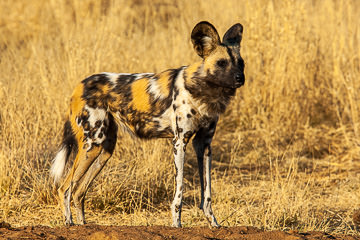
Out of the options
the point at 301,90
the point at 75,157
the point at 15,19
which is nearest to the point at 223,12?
the point at 301,90

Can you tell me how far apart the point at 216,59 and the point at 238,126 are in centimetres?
319

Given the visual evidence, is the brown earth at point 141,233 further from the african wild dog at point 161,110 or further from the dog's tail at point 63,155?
the dog's tail at point 63,155

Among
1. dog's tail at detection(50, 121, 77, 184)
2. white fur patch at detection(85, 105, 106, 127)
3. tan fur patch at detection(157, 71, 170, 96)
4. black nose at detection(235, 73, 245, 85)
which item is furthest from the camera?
dog's tail at detection(50, 121, 77, 184)

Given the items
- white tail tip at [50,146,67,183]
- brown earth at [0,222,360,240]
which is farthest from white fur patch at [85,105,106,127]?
brown earth at [0,222,360,240]

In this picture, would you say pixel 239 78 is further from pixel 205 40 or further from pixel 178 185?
pixel 178 185

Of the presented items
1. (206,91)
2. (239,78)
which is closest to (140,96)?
(206,91)

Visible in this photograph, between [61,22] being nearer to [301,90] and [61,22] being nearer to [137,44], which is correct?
[137,44]

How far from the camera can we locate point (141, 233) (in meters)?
2.85

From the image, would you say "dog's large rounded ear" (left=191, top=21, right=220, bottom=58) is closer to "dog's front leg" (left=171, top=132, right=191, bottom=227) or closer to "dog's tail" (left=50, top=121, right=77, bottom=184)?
"dog's front leg" (left=171, top=132, right=191, bottom=227)

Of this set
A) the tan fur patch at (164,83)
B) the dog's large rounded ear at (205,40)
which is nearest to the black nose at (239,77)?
the dog's large rounded ear at (205,40)

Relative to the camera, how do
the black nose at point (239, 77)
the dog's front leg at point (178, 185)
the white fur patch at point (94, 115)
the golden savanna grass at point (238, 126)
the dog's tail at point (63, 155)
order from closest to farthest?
the black nose at point (239, 77) < the dog's front leg at point (178, 185) < the white fur patch at point (94, 115) < the dog's tail at point (63, 155) < the golden savanna grass at point (238, 126)

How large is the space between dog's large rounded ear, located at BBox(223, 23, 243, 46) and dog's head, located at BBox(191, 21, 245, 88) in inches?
3.9

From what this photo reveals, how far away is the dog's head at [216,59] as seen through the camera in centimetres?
362

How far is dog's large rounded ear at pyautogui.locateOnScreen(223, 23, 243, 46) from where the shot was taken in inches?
152
